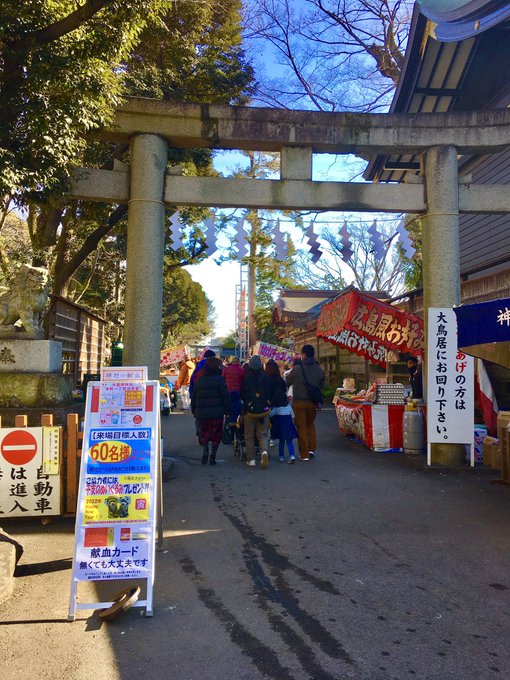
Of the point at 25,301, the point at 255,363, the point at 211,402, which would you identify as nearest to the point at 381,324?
the point at 255,363

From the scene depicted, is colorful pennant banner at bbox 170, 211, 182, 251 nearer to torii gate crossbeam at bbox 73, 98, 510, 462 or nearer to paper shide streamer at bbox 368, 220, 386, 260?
torii gate crossbeam at bbox 73, 98, 510, 462

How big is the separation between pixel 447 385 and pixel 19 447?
636 centimetres

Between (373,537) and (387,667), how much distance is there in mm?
2386

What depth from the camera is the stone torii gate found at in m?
8.27

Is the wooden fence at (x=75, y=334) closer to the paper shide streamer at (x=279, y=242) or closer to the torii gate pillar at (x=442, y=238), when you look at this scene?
the paper shide streamer at (x=279, y=242)

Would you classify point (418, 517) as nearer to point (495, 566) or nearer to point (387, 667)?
point (495, 566)

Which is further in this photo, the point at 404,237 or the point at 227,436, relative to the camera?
the point at 227,436

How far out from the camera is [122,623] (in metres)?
3.60

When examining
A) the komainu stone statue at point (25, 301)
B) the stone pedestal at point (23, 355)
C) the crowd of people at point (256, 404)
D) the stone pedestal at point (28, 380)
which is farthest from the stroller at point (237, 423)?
the komainu stone statue at point (25, 301)

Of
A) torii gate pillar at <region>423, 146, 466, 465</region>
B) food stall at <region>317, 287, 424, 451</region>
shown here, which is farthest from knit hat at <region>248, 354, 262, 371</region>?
torii gate pillar at <region>423, 146, 466, 465</region>

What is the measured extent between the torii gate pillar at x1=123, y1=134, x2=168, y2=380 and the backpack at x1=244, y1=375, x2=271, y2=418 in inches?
65.4

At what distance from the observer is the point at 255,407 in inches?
350

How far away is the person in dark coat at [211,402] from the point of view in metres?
8.74

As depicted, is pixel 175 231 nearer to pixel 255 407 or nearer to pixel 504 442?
pixel 255 407
